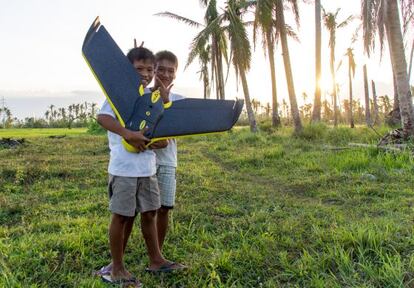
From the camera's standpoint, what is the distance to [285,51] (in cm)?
1416

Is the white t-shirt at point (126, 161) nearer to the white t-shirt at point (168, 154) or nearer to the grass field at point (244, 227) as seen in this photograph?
the white t-shirt at point (168, 154)

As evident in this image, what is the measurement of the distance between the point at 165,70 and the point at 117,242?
125 cm

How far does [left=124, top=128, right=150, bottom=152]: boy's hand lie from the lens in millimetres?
2424

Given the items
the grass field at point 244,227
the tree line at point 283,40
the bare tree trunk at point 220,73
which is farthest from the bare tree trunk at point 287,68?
the bare tree trunk at point 220,73

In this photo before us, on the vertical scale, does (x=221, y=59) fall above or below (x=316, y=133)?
above

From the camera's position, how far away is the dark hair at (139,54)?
2637mm

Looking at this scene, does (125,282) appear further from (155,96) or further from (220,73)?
(220,73)

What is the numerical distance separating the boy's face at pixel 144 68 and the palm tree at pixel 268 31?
→ 1136 cm

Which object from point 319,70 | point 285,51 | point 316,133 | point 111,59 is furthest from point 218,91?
point 111,59

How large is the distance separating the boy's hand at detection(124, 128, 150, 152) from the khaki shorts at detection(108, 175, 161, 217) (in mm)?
243

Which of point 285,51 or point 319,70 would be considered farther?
point 319,70

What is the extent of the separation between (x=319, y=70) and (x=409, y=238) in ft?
50.5

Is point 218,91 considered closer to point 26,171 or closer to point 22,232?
point 26,171

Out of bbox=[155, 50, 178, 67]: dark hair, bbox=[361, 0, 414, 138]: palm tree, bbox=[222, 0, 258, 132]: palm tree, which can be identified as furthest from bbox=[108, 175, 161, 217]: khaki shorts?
bbox=[222, 0, 258, 132]: palm tree
